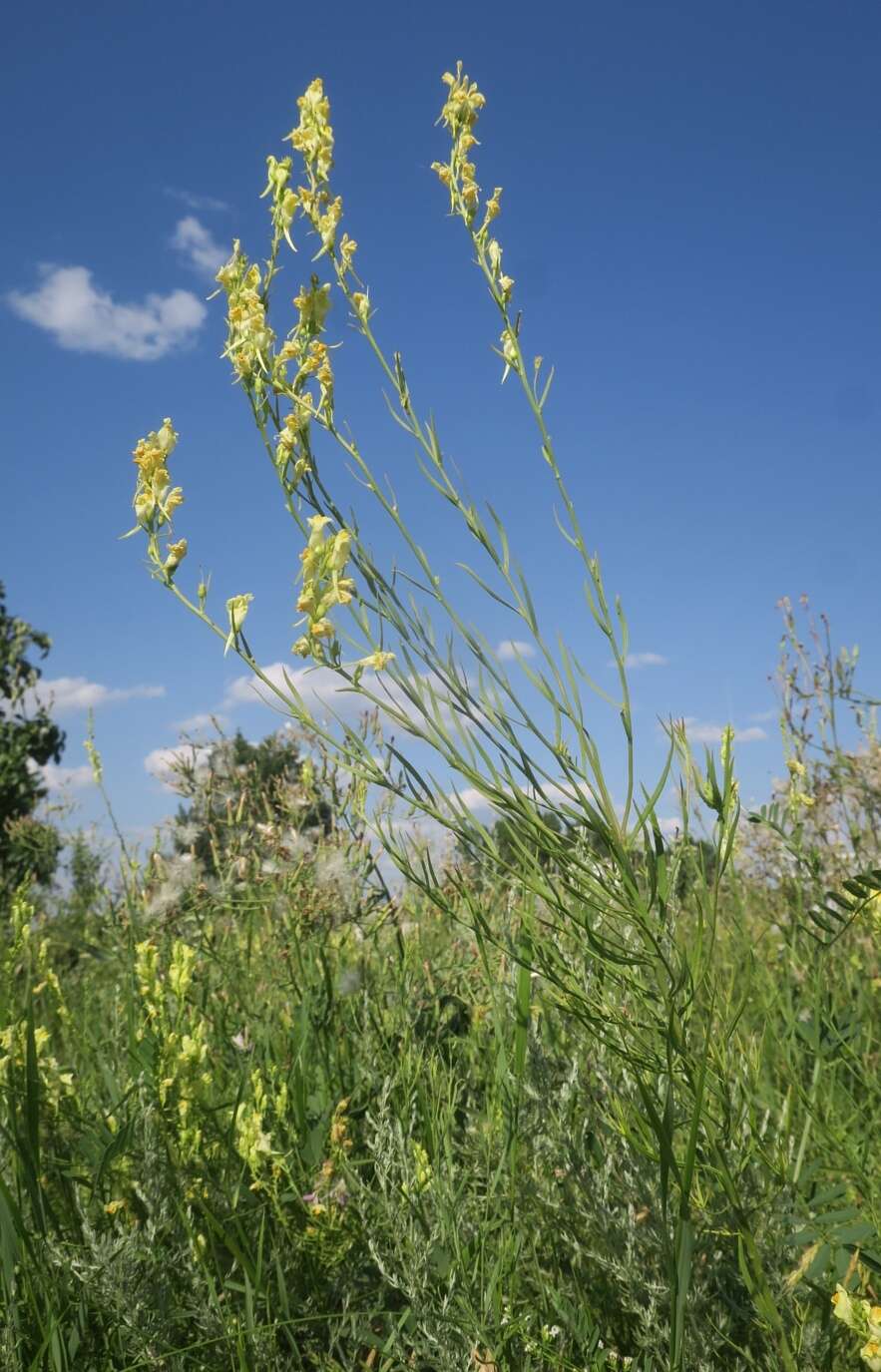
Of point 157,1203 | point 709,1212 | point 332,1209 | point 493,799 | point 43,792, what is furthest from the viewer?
point 43,792

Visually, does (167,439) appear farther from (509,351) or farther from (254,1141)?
(254,1141)

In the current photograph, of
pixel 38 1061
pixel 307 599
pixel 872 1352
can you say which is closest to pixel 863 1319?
pixel 872 1352

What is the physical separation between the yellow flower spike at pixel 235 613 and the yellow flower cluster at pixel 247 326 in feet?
1.27

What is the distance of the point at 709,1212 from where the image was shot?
162cm

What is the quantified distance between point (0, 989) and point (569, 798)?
Answer: 6.68 feet

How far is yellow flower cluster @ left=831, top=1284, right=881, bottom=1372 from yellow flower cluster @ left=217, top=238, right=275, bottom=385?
5.48 ft

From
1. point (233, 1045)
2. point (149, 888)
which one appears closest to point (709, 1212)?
point (233, 1045)

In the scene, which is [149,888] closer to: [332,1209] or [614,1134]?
[332,1209]

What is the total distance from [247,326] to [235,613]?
50 centimetres

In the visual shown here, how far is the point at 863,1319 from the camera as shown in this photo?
1482 millimetres

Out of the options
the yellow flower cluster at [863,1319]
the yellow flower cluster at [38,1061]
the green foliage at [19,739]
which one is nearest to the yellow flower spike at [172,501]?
the yellow flower cluster at [38,1061]

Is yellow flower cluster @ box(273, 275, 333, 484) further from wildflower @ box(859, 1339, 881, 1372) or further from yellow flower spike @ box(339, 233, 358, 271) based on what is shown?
wildflower @ box(859, 1339, 881, 1372)

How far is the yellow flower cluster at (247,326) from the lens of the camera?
1769 millimetres

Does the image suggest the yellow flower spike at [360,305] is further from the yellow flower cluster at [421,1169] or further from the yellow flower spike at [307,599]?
the yellow flower cluster at [421,1169]
